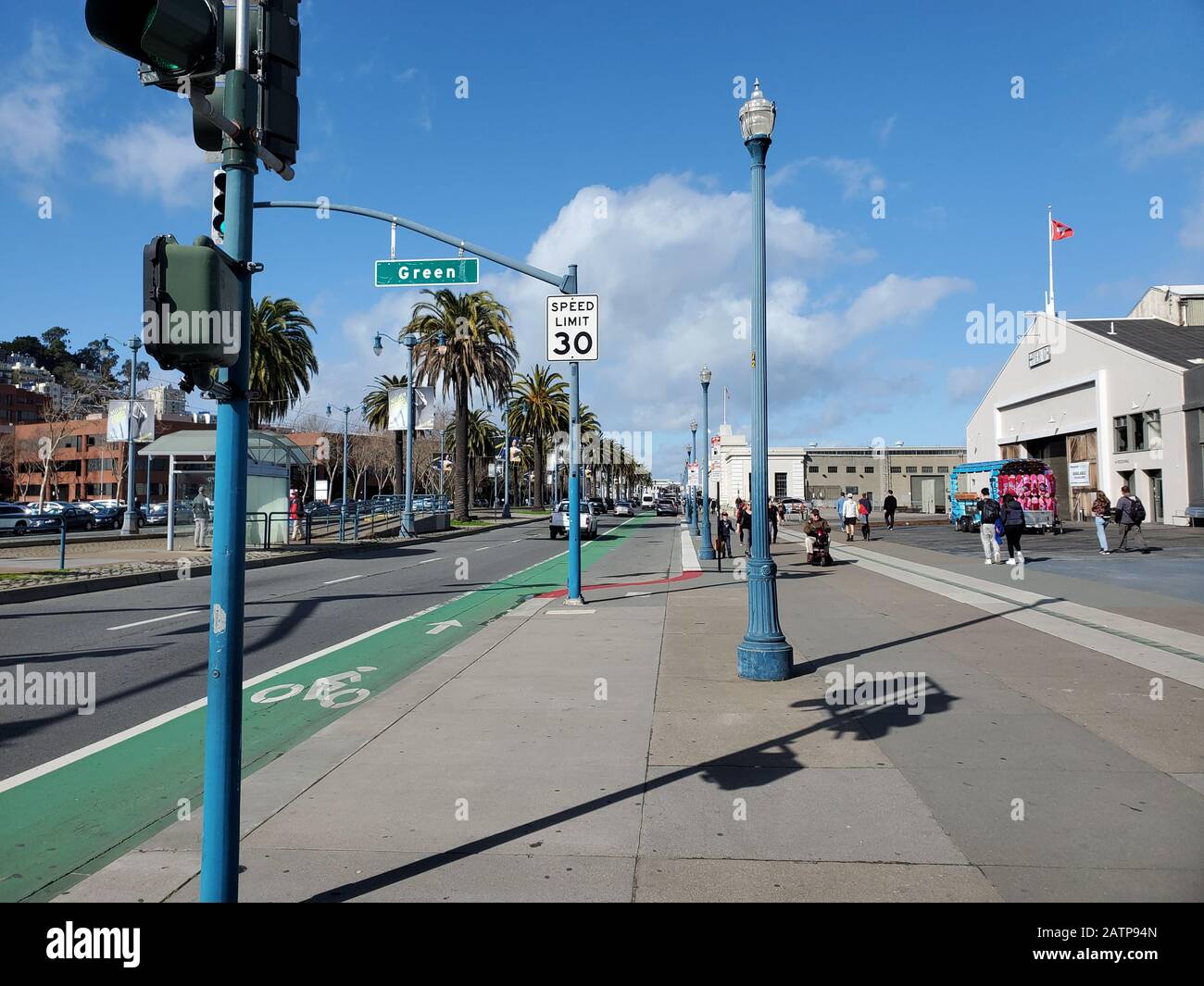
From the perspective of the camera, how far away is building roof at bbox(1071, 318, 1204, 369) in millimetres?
42781

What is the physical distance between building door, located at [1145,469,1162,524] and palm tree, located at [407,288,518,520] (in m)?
31.8

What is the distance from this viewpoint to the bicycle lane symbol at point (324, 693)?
316 inches

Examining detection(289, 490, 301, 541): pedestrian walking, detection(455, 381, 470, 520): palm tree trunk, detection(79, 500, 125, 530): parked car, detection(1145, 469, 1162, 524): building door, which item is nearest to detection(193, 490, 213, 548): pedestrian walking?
detection(289, 490, 301, 541): pedestrian walking

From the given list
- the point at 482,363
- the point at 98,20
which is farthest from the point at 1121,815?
the point at 482,363

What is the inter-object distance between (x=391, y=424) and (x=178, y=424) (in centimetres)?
6046

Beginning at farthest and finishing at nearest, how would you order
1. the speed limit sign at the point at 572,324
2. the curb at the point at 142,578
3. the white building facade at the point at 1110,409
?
the white building facade at the point at 1110,409, the curb at the point at 142,578, the speed limit sign at the point at 572,324

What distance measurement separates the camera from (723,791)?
17.7ft

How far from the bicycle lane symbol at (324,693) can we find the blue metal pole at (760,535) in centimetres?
380

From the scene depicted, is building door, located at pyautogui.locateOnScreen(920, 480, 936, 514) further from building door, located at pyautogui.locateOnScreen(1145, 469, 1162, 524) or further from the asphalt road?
the asphalt road

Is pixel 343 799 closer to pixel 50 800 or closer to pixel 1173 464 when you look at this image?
A: pixel 50 800

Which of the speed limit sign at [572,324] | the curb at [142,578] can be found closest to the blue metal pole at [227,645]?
the curb at [142,578]

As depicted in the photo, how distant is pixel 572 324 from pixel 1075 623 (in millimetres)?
8612

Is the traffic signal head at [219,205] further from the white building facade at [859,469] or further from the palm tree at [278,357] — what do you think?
the white building facade at [859,469]

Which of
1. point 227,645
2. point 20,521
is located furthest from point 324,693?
A: point 20,521
